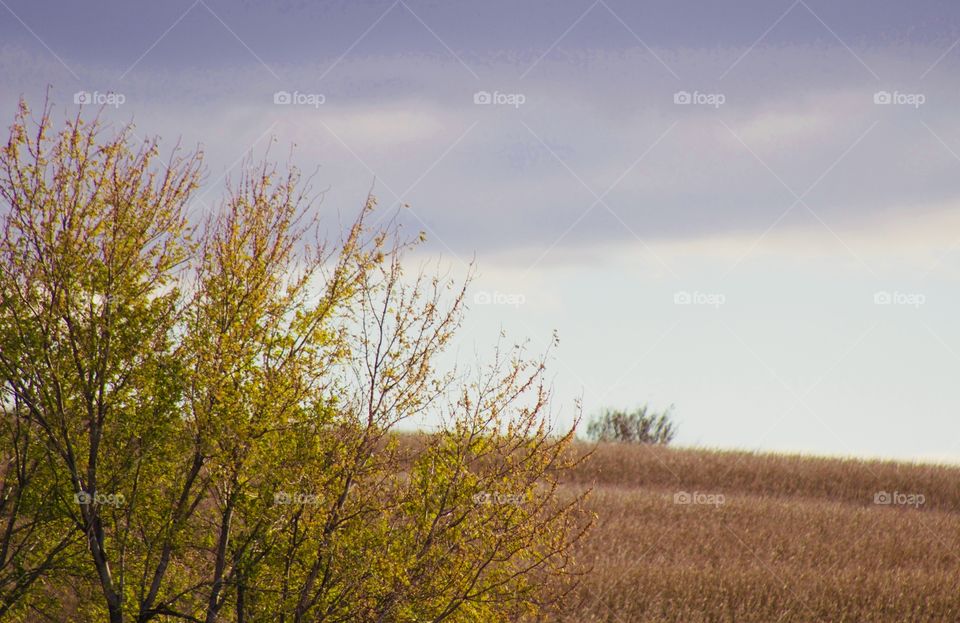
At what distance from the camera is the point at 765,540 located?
25.1 meters

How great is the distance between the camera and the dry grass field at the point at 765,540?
805 inches

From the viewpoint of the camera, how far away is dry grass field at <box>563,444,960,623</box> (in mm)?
20438

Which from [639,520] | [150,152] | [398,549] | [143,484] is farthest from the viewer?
[639,520]

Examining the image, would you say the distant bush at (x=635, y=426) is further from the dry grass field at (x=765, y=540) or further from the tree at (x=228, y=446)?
the tree at (x=228, y=446)

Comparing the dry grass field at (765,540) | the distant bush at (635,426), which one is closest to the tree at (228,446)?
the dry grass field at (765,540)

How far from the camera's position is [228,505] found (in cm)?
1195

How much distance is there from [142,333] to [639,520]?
17037 millimetres

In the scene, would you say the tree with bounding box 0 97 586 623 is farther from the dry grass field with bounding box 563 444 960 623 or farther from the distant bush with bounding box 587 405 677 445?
the distant bush with bounding box 587 405 677 445

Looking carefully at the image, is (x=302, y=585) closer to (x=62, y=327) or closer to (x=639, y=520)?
(x=62, y=327)

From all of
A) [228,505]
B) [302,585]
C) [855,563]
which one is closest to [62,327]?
[228,505]

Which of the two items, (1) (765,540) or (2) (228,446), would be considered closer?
(2) (228,446)

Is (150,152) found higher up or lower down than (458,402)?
higher up

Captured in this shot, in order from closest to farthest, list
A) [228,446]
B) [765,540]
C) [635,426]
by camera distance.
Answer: [228,446] < [765,540] < [635,426]

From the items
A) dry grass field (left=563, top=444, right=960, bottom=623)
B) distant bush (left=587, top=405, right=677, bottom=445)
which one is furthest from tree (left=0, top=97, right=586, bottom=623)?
distant bush (left=587, top=405, right=677, bottom=445)
